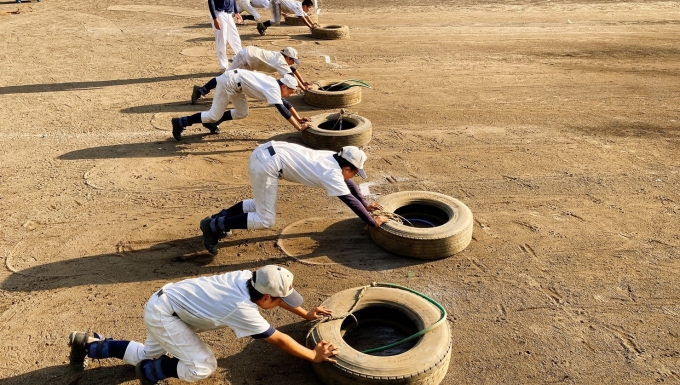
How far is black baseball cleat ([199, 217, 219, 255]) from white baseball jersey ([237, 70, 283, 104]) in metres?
3.10

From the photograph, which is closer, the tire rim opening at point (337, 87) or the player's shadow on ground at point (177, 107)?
the player's shadow on ground at point (177, 107)

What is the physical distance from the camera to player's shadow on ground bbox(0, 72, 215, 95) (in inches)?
565

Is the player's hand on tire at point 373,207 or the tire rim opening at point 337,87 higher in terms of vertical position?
the tire rim opening at point 337,87

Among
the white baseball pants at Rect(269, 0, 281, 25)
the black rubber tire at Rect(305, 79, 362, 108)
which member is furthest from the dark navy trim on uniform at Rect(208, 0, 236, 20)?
the white baseball pants at Rect(269, 0, 281, 25)

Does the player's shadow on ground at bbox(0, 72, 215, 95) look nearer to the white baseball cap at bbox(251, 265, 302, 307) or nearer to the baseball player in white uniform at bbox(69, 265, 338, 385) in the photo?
the baseball player in white uniform at bbox(69, 265, 338, 385)

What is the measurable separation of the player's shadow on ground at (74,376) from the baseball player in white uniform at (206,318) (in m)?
0.45

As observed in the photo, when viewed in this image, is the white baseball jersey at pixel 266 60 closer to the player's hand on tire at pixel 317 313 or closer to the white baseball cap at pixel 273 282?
the player's hand on tire at pixel 317 313

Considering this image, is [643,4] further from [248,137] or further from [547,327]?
[547,327]

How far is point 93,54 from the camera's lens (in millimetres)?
17609

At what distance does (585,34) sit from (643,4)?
291 inches

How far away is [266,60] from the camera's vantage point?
41.2 ft

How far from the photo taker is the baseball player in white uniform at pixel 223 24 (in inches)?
556

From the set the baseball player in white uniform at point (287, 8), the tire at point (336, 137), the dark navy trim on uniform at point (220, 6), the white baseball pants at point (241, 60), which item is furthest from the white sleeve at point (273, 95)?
the baseball player in white uniform at point (287, 8)

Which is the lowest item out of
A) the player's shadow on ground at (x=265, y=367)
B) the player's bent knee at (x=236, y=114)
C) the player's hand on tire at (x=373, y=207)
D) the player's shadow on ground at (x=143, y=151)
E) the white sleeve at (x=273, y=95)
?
the player's shadow on ground at (x=265, y=367)
